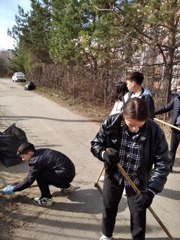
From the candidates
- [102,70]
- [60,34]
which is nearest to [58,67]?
[60,34]

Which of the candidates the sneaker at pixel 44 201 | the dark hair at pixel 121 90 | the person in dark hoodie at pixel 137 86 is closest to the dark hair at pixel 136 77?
the person in dark hoodie at pixel 137 86

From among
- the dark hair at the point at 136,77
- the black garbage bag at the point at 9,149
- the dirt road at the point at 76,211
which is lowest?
the dirt road at the point at 76,211

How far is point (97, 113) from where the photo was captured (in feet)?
38.9

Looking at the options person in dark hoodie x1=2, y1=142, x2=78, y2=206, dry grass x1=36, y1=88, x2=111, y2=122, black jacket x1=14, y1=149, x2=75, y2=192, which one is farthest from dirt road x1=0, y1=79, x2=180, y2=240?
dry grass x1=36, y1=88, x2=111, y2=122

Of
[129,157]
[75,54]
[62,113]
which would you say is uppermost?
[75,54]

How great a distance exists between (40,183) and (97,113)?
765cm

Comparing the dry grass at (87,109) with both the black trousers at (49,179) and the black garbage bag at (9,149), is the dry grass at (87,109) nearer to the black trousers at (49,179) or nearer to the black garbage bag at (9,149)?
the black garbage bag at (9,149)

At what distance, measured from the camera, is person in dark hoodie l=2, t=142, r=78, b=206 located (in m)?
4.24

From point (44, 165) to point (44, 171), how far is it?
0.27ft

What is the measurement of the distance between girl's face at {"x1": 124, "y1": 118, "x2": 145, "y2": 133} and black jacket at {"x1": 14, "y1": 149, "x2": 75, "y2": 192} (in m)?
1.82

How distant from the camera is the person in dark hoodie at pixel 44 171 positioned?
4242mm

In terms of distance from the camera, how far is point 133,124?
273 centimetres

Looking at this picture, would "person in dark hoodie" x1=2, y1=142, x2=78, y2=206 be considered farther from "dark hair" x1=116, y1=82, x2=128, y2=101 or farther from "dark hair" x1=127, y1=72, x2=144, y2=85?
"dark hair" x1=127, y1=72, x2=144, y2=85

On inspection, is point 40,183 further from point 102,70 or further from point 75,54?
point 75,54
